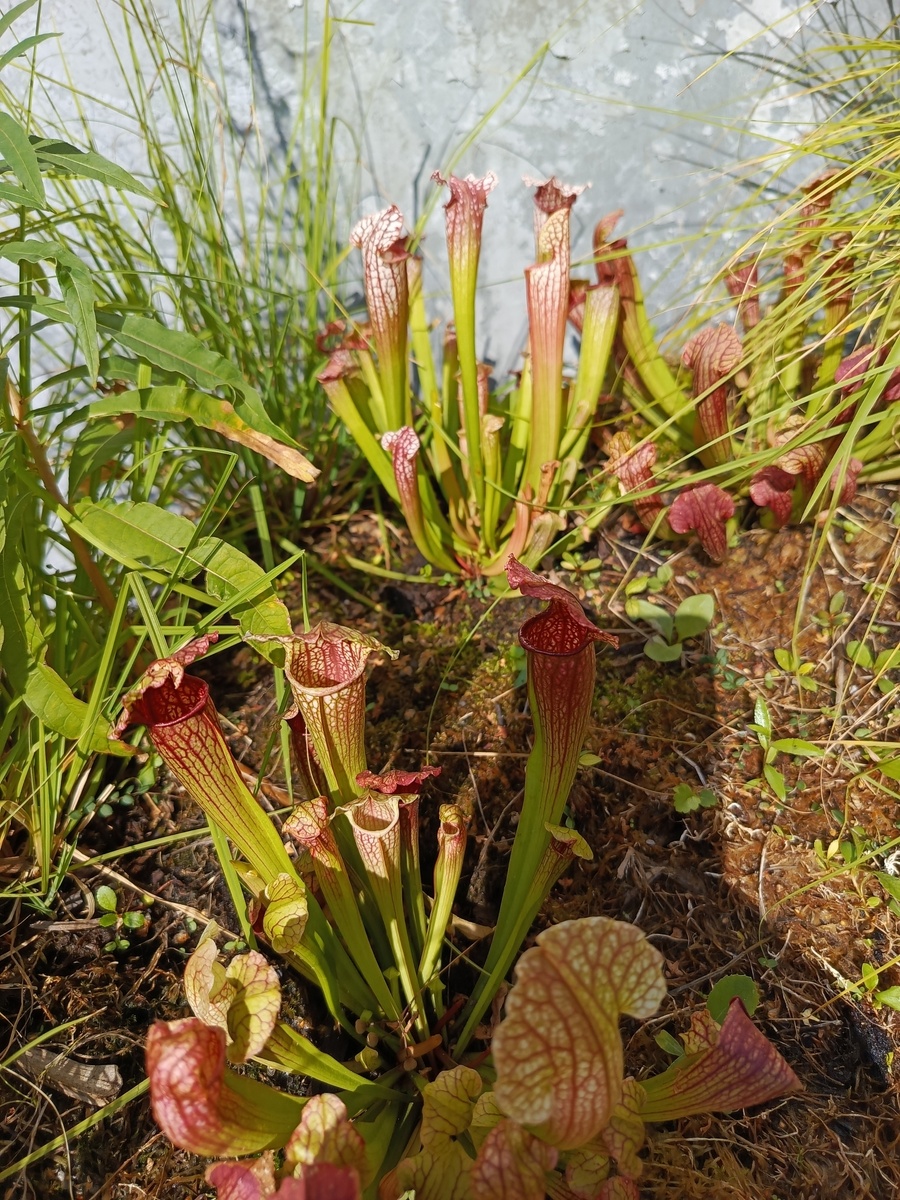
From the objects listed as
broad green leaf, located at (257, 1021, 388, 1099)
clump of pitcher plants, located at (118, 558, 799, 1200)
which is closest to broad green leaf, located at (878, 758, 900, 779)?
clump of pitcher plants, located at (118, 558, 799, 1200)

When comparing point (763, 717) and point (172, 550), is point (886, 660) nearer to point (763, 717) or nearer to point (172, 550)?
point (763, 717)

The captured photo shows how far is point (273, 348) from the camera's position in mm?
1845

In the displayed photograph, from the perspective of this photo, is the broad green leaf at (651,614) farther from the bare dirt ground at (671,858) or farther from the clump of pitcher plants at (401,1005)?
the clump of pitcher plants at (401,1005)

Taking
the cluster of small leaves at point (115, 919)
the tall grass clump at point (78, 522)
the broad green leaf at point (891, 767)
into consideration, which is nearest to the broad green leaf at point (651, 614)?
the broad green leaf at point (891, 767)

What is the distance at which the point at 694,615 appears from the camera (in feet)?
5.54

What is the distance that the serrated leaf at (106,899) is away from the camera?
1.37 m

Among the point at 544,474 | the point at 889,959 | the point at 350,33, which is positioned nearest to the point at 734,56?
the point at 350,33

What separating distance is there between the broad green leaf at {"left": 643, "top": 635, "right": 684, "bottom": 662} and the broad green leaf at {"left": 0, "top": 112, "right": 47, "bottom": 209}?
134cm

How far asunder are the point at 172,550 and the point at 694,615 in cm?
111

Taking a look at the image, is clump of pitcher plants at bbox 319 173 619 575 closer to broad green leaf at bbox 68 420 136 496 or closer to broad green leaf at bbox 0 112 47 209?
broad green leaf at bbox 68 420 136 496

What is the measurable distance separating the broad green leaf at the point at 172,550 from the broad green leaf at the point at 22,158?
0.46 meters

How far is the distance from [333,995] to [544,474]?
3.56ft

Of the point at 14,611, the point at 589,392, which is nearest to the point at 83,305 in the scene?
the point at 14,611

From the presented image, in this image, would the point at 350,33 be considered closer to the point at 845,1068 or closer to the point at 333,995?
the point at 333,995
